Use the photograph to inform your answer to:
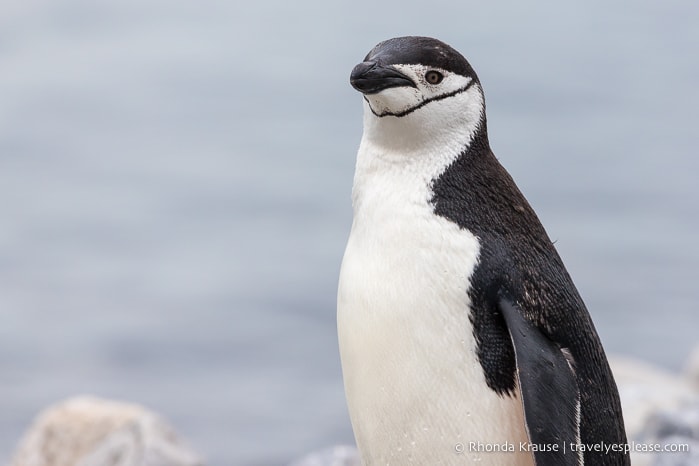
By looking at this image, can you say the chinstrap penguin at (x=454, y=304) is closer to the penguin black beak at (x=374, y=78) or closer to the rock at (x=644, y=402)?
the penguin black beak at (x=374, y=78)

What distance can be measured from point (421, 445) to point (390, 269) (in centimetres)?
35

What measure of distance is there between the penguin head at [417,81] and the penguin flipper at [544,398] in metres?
0.43

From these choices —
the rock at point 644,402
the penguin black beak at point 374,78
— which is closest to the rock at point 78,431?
the rock at point 644,402

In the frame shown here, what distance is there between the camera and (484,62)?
1170cm

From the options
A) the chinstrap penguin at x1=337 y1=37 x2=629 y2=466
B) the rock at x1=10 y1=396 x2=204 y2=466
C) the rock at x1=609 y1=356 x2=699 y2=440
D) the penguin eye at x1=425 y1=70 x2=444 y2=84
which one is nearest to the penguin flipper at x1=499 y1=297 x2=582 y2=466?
the chinstrap penguin at x1=337 y1=37 x2=629 y2=466

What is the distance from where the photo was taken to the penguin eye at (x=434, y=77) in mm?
2336

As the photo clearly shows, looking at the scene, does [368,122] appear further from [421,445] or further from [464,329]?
[421,445]

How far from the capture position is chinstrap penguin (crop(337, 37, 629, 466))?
2295 millimetres

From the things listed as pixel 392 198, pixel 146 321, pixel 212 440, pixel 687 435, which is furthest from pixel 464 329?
pixel 146 321

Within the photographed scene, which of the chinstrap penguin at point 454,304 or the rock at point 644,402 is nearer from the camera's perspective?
Result: the chinstrap penguin at point 454,304

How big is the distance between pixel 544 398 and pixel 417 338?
268mm

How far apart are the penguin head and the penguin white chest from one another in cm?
14

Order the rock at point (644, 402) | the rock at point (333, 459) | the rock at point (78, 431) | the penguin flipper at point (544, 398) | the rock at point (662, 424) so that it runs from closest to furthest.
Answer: the penguin flipper at point (544, 398) → the rock at point (662, 424) → the rock at point (333, 459) → the rock at point (644, 402) → the rock at point (78, 431)

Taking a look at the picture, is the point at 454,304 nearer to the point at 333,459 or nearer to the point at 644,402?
the point at 333,459
